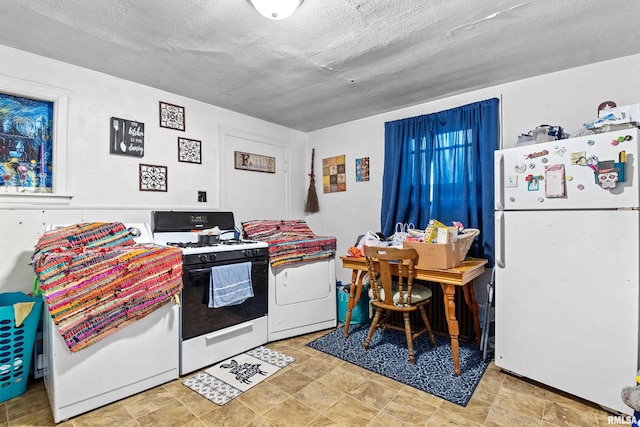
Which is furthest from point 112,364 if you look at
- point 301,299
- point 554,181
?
point 554,181

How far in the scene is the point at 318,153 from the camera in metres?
4.06

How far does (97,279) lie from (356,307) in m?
2.20

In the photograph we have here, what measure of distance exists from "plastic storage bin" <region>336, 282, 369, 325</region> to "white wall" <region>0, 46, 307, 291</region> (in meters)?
1.64

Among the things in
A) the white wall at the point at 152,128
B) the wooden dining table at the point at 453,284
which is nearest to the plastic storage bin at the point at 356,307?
the wooden dining table at the point at 453,284


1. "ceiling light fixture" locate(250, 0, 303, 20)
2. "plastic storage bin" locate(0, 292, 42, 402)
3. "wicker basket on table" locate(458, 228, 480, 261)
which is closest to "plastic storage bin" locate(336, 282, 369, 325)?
"wicker basket on table" locate(458, 228, 480, 261)

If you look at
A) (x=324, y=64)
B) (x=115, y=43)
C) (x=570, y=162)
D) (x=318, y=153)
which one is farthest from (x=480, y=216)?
(x=115, y=43)

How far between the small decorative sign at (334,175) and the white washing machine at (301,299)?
1.07 meters

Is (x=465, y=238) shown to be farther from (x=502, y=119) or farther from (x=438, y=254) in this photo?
(x=502, y=119)

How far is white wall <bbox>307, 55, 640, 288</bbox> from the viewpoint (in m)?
2.25

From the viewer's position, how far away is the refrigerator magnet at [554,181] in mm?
1894

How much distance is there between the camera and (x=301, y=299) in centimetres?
292

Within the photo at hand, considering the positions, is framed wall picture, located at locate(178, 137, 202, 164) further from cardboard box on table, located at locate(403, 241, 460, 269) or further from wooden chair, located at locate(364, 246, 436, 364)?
cardboard box on table, located at locate(403, 241, 460, 269)

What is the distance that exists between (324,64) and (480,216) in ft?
6.07

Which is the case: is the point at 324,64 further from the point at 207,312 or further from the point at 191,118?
the point at 207,312
